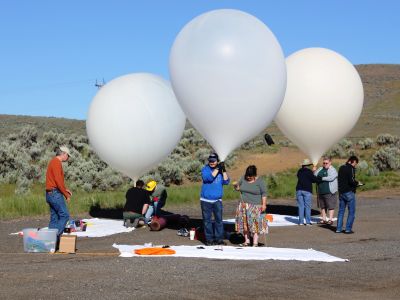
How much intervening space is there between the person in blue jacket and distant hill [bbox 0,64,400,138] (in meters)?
50.1

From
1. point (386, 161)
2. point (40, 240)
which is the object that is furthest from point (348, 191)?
point (386, 161)

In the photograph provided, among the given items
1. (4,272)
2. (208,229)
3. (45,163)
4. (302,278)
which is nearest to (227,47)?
(208,229)

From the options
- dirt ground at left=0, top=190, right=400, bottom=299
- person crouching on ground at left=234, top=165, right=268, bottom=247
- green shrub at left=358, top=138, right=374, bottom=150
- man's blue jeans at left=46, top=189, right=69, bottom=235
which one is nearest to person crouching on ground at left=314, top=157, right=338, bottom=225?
dirt ground at left=0, top=190, right=400, bottom=299

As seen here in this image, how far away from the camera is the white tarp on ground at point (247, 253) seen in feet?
38.1

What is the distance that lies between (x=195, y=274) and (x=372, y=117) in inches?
3189

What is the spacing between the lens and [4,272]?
32.5ft

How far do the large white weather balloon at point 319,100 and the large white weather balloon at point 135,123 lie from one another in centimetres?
263

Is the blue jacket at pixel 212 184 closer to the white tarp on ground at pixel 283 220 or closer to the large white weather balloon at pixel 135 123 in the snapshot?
the large white weather balloon at pixel 135 123

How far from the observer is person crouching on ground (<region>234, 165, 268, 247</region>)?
13.4 m

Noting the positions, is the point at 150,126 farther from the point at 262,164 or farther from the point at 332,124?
the point at 262,164

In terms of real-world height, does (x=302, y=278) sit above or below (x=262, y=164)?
below

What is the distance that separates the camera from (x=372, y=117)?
289 feet

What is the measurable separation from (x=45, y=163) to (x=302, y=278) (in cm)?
2524

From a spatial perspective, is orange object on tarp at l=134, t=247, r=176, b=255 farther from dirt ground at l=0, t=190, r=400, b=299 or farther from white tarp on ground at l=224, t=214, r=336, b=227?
white tarp on ground at l=224, t=214, r=336, b=227
